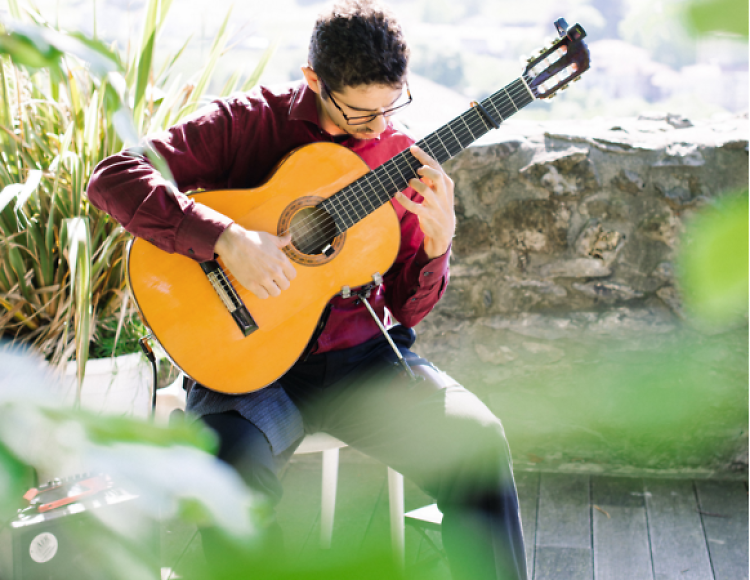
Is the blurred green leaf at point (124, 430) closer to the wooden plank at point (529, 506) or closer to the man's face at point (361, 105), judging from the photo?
the man's face at point (361, 105)

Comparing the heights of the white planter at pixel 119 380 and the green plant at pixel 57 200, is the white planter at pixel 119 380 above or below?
below

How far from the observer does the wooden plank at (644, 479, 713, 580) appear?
1716 millimetres

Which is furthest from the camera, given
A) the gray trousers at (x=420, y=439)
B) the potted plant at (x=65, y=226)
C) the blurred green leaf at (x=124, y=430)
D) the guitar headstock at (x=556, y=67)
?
the potted plant at (x=65, y=226)

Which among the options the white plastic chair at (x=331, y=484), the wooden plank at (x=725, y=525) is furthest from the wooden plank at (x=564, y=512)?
the white plastic chair at (x=331, y=484)

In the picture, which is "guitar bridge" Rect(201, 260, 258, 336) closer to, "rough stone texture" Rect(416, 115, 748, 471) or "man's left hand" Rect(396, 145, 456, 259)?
"man's left hand" Rect(396, 145, 456, 259)

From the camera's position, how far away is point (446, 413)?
1368 mm

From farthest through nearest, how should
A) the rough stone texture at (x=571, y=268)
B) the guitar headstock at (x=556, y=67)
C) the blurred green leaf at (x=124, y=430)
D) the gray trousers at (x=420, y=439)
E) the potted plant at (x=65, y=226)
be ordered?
the rough stone texture at (x=571, y=268) < the potted plant at (x=65, y=226) < the guitar headstock at (x=556, y=67) < the gray trousers at (x=420, y=439) < the blurred green leaf at (x=124, y=430)

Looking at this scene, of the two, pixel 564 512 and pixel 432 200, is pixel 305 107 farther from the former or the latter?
pixel 564 512

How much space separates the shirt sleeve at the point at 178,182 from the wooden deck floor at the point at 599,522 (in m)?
0.77

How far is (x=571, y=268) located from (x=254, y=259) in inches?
44.9

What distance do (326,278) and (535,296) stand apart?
3.03ft

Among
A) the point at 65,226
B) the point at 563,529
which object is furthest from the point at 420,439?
the point at 65,226

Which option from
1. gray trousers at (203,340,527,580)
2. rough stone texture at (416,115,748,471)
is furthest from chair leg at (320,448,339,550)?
rough stone texture at (416,115,748,471)

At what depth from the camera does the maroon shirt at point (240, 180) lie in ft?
4.25
